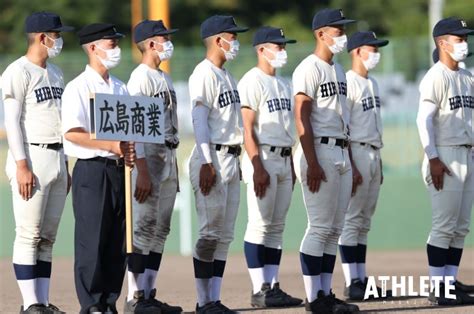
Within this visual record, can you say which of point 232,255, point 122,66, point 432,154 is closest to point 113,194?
point 432,154

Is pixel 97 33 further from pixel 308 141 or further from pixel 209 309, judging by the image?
pixel 209 309

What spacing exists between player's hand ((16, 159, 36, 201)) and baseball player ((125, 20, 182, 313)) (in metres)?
0.90

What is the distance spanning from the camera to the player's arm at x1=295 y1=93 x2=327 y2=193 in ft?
35.3

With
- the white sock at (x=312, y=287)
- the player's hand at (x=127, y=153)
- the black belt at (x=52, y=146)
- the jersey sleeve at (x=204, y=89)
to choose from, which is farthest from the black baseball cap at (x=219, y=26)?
the white sock at (x=312, y=287)

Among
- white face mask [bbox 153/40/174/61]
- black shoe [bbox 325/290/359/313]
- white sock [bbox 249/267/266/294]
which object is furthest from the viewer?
white sock [bbox 249/267/266/294]

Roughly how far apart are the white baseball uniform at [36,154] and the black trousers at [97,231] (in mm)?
772

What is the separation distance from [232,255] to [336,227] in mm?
8049

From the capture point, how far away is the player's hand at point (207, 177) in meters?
10.7

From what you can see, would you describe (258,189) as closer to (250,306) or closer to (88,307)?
(250,306)

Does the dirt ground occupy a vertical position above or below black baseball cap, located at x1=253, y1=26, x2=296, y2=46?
below

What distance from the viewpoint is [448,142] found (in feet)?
38.0

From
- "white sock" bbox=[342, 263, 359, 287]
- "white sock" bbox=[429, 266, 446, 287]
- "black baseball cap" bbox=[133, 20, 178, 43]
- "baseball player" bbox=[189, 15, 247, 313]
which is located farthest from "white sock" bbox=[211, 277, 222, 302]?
"black baseball cap" bbox=[133, 20, 178, 43]

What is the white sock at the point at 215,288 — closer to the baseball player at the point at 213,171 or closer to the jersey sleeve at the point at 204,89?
the baseball player at the point at 213,171

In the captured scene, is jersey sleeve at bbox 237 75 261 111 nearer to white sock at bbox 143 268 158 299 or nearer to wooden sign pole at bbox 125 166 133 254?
white sock at bbox 143 268 158 299
